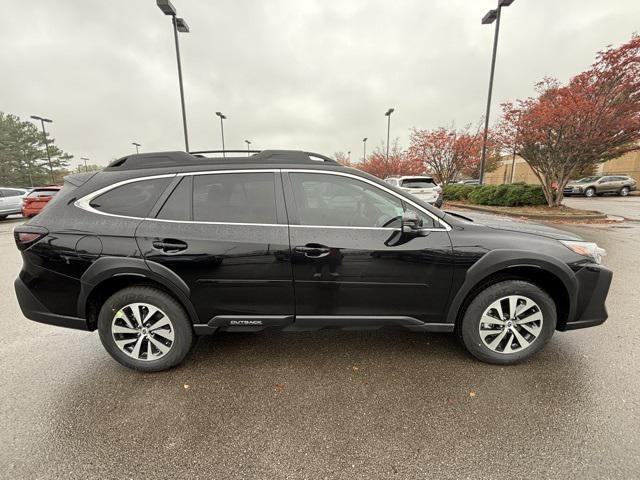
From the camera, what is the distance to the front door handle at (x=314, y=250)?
240 cm

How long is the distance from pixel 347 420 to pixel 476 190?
52.8 feet

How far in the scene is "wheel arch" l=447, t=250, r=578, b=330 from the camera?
2438mm

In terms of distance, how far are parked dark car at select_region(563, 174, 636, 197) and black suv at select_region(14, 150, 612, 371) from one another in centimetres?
2687

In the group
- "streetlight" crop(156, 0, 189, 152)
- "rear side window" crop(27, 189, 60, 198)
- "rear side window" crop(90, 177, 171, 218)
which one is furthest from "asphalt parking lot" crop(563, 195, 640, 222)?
"rear side window" crop(27, 189, 60, 198)

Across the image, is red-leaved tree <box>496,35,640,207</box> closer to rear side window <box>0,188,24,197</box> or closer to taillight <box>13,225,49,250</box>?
taillight <box>13,225,49,250</box>

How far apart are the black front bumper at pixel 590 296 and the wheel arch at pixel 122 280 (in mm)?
3186

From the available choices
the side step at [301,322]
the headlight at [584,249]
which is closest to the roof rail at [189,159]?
the side step at [301,322]

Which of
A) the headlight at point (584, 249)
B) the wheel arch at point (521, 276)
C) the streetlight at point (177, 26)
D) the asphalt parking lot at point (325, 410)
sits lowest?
the asphalt parking lot at point (325, 410)

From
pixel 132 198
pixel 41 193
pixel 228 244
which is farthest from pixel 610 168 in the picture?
pixel 41 193

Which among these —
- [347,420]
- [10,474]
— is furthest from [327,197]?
[10,474]

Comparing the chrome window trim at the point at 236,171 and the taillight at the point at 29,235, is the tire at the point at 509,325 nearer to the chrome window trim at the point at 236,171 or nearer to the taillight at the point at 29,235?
the chrome window trim at the point at 236,171

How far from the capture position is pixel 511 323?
258 cm

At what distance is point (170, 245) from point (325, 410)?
170cm

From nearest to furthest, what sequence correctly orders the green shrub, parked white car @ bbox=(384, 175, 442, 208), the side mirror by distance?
1. the side mirror
2. parked white car @ bbox=(384, 175, 442, 208)
3. the green shrub
